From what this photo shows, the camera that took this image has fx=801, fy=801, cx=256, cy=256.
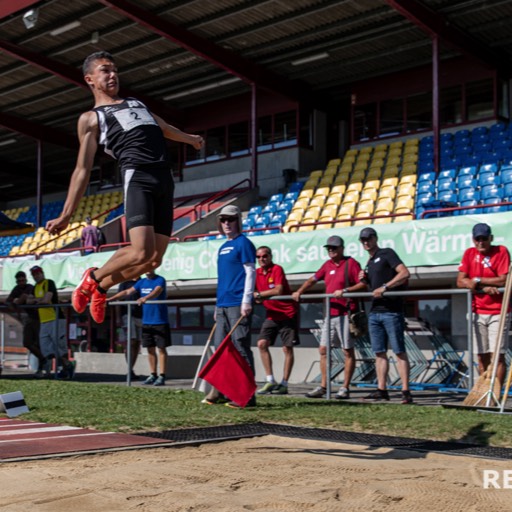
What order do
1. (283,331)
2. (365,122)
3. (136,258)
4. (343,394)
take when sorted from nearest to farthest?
(136,258) → (343,394) → (283,331) → (365,122)

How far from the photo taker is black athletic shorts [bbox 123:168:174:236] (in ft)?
16.7

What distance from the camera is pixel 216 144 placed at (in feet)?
96.2

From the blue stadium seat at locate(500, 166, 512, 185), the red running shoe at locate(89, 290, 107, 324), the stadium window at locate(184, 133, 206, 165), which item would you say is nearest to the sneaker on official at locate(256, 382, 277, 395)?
the red running shoe at locate(89, 290, 107, 324)

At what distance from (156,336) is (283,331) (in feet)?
8.36

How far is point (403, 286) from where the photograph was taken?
31.0 ft

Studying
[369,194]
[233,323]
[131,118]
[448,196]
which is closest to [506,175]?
[448,196]

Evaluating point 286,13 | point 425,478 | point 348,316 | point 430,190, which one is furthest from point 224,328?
point 286,13

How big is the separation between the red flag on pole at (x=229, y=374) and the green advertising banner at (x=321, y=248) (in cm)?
489

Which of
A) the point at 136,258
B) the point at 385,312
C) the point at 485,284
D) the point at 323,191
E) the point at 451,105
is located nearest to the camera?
the point at 136,258

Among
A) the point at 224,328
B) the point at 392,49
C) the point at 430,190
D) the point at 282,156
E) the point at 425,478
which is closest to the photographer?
the point at 425,478

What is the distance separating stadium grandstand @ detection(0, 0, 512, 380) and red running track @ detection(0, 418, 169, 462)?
7.47m

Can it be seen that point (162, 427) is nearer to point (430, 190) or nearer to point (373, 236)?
point (373, 236)

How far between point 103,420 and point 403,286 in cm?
404

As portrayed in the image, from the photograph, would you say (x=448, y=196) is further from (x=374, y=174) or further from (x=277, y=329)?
(x=277, y=329)
